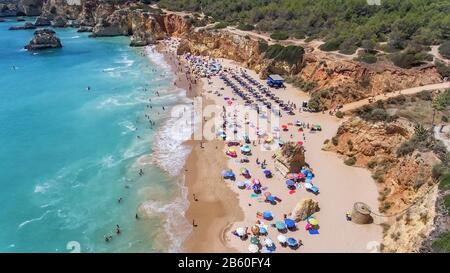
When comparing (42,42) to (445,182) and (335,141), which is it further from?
(445,182)

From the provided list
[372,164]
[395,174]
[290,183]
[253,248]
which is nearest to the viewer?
[253,248]

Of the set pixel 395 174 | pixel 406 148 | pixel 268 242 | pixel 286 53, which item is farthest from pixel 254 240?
pixel 286 53

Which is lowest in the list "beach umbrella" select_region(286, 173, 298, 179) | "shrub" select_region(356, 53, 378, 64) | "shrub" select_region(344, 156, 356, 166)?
"beach umbrella" select_region(286, 173, 298, 179)

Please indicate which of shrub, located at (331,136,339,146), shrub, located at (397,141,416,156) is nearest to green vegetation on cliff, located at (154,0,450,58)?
shrub, located at (331,136,339,146)

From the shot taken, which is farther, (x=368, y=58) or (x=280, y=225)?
(x=368, y=58)

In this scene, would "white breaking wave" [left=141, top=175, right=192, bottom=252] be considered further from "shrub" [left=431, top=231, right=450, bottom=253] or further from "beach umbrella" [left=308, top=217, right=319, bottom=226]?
"shrub" [left=431, top=231, right=450, bottom=253]

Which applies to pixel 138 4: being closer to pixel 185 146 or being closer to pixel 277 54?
pixel 277 54
